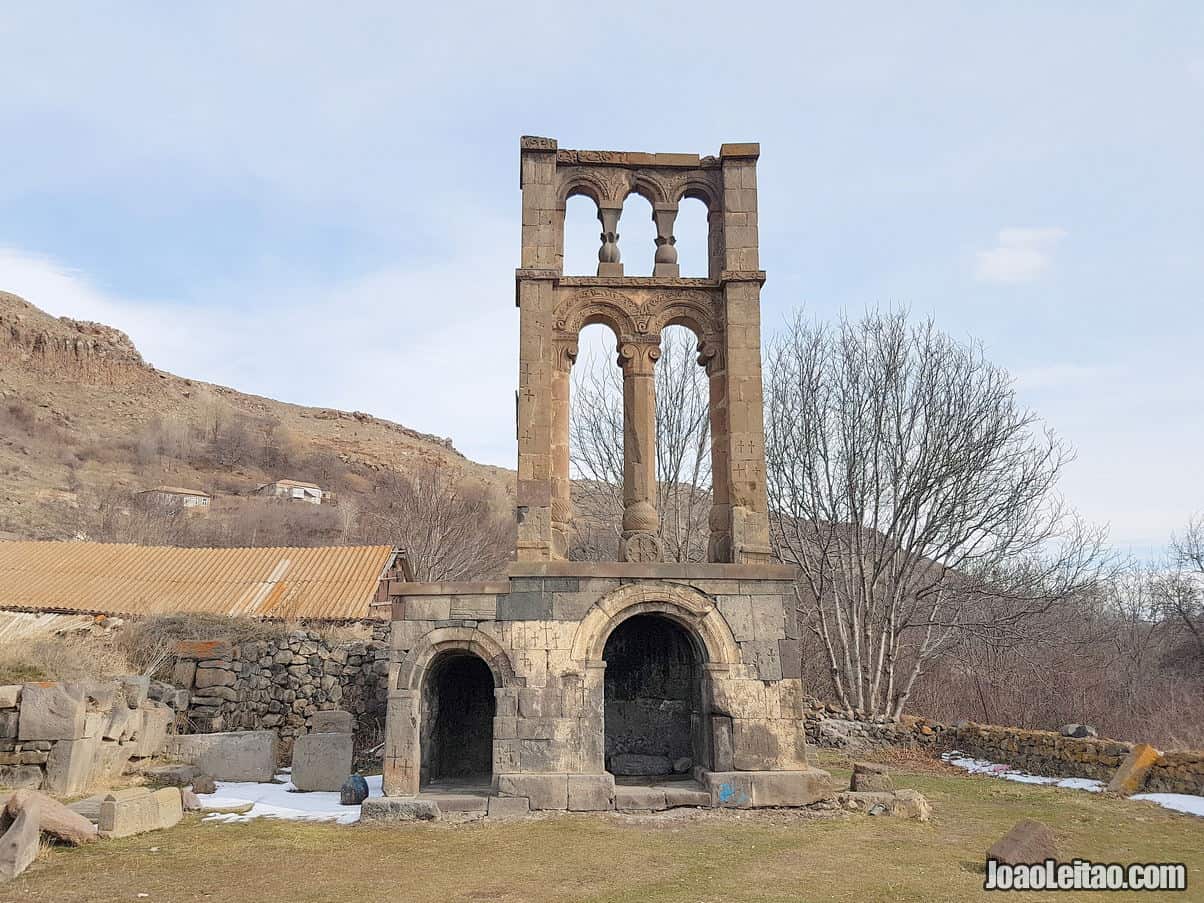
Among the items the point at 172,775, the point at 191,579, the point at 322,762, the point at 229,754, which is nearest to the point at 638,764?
the point at 322,762

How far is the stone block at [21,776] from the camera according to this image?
848cm

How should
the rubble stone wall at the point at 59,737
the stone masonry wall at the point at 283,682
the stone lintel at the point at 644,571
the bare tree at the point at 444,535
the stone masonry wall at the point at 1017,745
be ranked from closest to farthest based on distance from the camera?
the rubble stone wall at the point at 59,737, the stone lintel at the point at 644,571, the stone masonry wall at the point at 1017,745, the stone masonry wall at the point at 283,682, the bare tree at the point at 444,535

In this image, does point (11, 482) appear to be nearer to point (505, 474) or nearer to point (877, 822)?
point (505, 474)

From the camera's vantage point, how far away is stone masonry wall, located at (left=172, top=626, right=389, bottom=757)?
12.4 metres

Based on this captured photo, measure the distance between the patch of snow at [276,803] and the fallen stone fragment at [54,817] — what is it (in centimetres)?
168

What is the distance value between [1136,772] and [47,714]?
12396mm

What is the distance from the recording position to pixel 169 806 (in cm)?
841

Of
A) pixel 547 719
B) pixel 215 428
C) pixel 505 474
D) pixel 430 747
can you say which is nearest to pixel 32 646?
pixel 430 747

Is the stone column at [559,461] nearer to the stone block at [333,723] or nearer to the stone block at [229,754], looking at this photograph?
the stone block at [333,723]

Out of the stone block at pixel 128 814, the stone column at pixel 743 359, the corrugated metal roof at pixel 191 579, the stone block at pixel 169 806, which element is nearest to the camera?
the stone block at pixel 128 814

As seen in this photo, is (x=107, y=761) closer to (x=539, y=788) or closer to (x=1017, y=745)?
(x=539, y=788)

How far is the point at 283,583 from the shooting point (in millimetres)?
17797

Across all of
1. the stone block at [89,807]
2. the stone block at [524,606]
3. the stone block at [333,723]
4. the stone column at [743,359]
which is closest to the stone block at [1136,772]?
the stone column at [743,359]

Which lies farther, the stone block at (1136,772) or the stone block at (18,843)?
the stone block at (1136,772)
